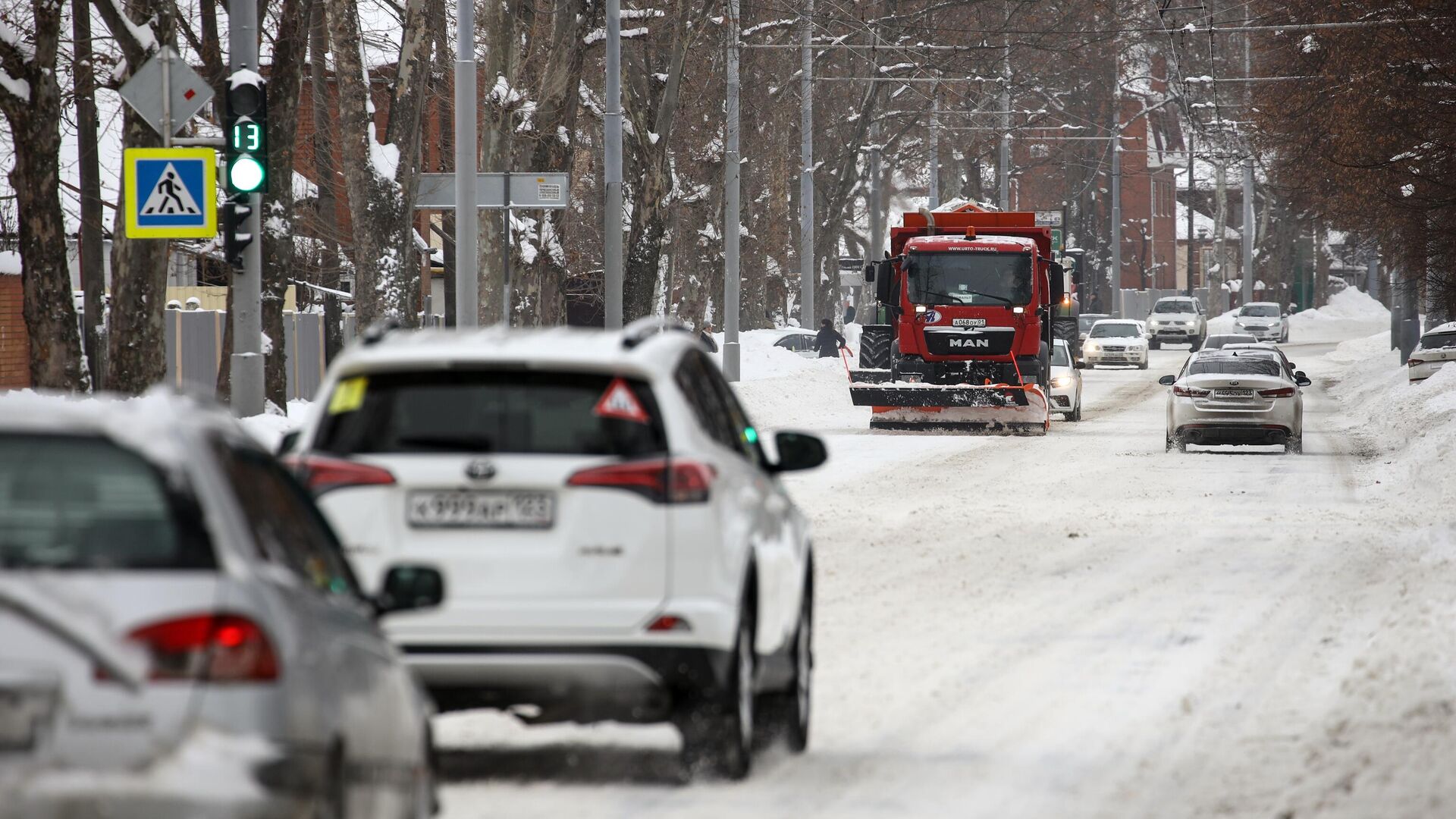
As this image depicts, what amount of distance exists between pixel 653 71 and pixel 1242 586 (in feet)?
82.1

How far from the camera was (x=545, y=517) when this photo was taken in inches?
276

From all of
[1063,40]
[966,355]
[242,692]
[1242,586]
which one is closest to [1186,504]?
[1242,586]

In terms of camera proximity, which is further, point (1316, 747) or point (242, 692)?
point (1316, 747)

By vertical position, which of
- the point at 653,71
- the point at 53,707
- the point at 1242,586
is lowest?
the point at 1242,586

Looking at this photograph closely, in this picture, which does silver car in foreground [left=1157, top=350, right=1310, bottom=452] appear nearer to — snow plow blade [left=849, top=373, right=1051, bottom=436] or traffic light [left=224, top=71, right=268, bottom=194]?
snow plow blade [left=849, top=373, right=1051, bottom=436]

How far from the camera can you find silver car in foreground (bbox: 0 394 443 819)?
398 centimetres

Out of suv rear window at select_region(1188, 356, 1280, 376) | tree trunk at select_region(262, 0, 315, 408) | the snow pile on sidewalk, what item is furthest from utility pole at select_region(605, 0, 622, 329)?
the snow pile on sidewalk

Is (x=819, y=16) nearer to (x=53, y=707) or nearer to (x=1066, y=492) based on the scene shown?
(x=1066, y=492)

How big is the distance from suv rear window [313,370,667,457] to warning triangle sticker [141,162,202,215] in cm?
1020

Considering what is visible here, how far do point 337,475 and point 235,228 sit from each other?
35.8ft

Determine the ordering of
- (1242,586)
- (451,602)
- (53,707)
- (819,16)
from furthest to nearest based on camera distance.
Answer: (819,16), (1242,586), (451,602), (53,707)

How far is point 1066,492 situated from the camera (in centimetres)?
2125

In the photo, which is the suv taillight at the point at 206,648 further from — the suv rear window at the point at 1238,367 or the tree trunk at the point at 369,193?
the suv rear window at the point at 1238,367

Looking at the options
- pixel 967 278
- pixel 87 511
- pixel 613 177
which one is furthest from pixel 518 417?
pixel 967 278
